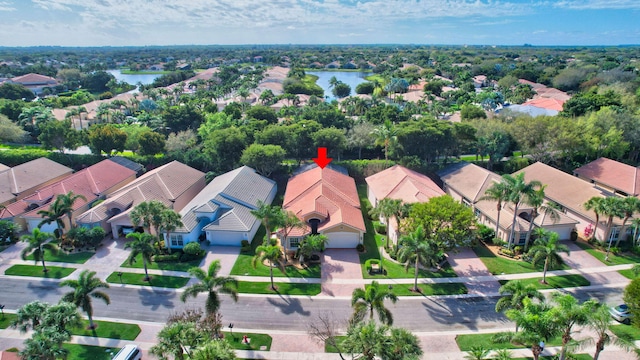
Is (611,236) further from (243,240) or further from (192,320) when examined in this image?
(192,320)

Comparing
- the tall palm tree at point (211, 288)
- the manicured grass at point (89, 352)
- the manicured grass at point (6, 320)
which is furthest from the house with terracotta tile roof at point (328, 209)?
the manicured grass at point (6, 320)

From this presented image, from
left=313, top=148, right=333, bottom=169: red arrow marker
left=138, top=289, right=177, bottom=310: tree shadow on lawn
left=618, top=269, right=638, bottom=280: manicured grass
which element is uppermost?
left=313, top=148, right=333, bottom=169: red arrow marker

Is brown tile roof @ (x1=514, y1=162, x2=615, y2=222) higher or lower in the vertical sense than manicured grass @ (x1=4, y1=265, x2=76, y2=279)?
higher

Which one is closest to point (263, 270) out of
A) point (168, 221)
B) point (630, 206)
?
point (168, 221)

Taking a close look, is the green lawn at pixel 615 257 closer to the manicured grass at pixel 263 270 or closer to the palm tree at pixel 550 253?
the palm tree at pixel 550 253

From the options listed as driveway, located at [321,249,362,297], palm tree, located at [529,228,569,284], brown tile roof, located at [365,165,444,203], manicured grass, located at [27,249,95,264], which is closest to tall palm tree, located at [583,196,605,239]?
palm tree, located at [529,228,569,284]

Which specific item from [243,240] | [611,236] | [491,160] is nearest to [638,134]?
[491,160]

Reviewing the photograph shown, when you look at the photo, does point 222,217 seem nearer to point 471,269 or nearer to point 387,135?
point 471,269

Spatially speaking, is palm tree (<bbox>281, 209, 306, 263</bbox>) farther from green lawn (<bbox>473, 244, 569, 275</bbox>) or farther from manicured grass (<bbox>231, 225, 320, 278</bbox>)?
green lawn (<bbox>473, 244, 569, 275</bbox>)
